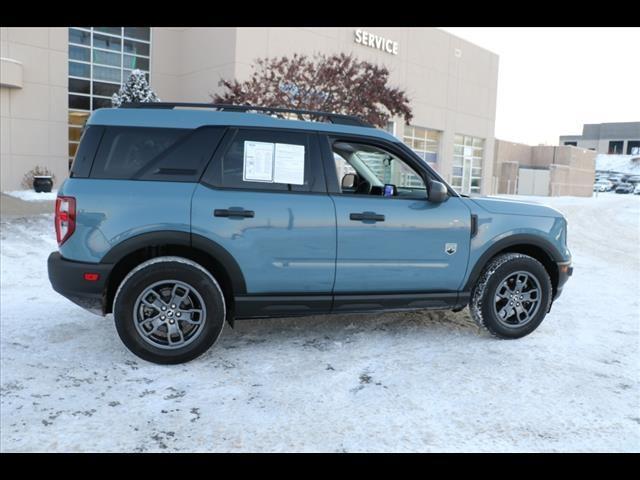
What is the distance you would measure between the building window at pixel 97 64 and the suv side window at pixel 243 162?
58.6ft

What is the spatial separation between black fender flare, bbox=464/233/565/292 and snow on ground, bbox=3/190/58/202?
14392 mm

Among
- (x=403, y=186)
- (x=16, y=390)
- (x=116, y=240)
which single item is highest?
(x=403, y=186)

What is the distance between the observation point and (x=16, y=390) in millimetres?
3693

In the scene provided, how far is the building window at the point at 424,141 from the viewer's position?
91.2ft

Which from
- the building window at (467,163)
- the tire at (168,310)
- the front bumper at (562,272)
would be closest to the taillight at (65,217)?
the tire at (168,310)

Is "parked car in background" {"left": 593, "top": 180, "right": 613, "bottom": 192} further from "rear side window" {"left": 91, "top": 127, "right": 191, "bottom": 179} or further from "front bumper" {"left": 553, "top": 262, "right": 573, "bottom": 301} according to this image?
"rear side window" {"left": 91, "top": 127, "right": 191, "bottom": 179}

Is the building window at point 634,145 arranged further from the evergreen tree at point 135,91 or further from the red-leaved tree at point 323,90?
the evergreen tree at point 135,91

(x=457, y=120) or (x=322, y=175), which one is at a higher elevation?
(x=457, y=120)

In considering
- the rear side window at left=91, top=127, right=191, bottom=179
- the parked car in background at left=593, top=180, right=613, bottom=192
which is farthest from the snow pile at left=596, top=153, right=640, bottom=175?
the rear side window at left=91, top=127, right=191, bottom=179

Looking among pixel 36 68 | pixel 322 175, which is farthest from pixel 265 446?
pixel 36 68

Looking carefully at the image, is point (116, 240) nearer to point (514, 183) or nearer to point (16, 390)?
point (16, 390)

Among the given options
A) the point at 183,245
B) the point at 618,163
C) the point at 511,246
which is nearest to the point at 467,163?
the point at 618,163


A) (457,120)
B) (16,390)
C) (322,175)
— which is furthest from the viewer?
(457,120)

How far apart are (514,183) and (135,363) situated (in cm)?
3983
